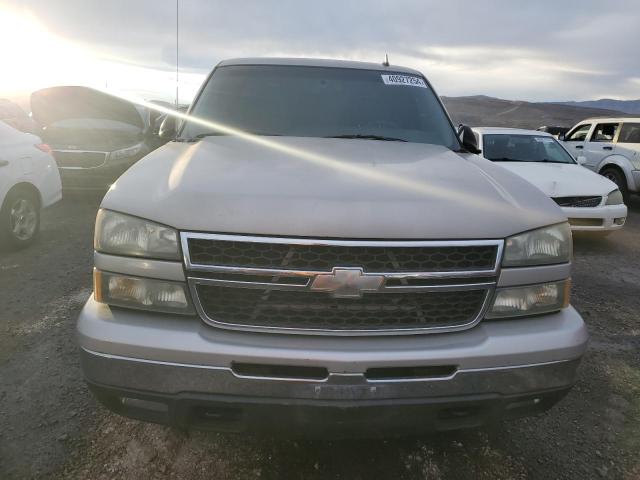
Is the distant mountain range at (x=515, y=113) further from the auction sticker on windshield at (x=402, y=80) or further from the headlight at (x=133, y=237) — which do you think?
the headlight at (x=133, y=237)

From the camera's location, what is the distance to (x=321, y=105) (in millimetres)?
3162

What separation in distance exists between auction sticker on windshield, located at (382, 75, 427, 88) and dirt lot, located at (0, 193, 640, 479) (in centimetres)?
228

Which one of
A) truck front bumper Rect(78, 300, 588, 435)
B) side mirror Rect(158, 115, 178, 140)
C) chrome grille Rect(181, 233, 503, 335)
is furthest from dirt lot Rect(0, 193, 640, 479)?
side mirror Rect(158, 115, 178, 140)

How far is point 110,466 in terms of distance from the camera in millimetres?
2211

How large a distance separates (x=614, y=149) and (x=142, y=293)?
10657mm

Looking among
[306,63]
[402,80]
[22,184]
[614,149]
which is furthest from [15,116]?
[614,149]

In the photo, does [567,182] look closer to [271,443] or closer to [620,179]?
[620,179]

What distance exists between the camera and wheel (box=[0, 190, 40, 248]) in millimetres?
5191

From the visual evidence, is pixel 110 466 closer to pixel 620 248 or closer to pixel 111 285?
pixel 111 285

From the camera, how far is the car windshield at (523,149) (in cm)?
783

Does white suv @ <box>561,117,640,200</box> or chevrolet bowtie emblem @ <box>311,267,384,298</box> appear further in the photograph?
white suv @ <box>561,117,640,200</box>

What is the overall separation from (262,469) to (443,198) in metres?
1.44

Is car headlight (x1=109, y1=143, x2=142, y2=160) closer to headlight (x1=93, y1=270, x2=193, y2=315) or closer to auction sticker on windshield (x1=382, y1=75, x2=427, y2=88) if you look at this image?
auction sticker on windshield (x1=382, y1=75, x2=427, y2=88)

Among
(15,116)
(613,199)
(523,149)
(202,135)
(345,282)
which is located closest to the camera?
(345,282)
